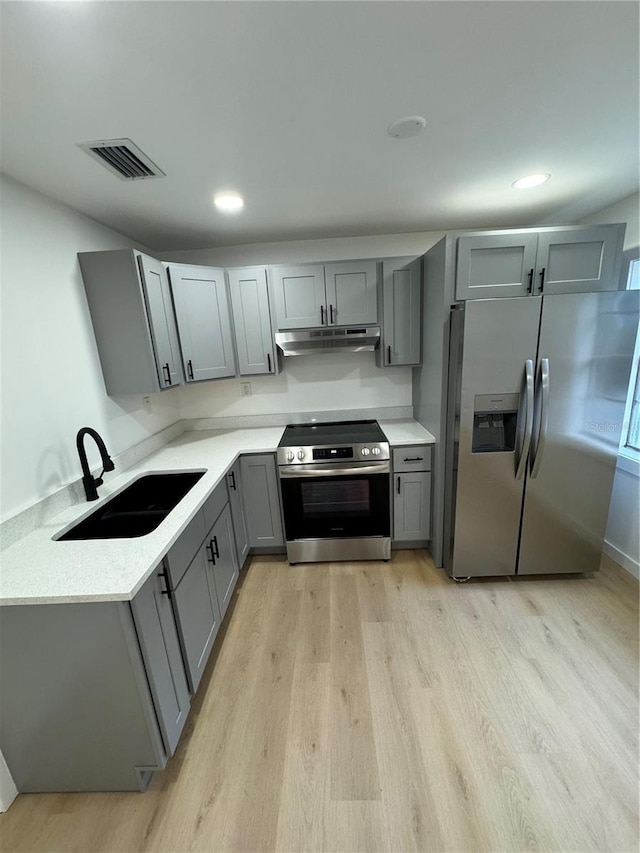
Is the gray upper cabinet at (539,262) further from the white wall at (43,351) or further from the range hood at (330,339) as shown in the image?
the white wall at (43,351)

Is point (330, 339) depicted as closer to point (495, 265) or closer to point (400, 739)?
point (495, 265)

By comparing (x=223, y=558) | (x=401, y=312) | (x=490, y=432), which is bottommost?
(x=223, y=558)

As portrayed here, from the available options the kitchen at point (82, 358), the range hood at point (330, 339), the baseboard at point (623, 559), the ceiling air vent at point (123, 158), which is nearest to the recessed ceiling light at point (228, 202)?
the kitchen at point (82, 358)

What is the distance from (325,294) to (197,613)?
219 centimetres

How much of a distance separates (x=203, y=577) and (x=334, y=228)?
8.12 feet

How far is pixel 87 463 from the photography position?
1618 mm

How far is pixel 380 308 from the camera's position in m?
2.40

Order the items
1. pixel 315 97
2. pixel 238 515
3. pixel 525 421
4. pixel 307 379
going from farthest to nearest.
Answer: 1. pixel 307 379
2. pixel 238 515
3. pixel 525 421
4. pixel 315 97

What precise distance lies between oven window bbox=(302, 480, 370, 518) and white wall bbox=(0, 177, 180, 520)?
1363 millimetres

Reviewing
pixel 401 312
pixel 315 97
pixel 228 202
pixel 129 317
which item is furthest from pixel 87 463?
pixel 401 312

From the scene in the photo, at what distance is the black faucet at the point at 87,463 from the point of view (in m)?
1.58

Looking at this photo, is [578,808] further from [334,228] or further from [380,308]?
[334,228]

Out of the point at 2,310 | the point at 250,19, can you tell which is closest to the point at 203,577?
the point at 2,310

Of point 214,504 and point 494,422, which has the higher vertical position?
point 494,422
